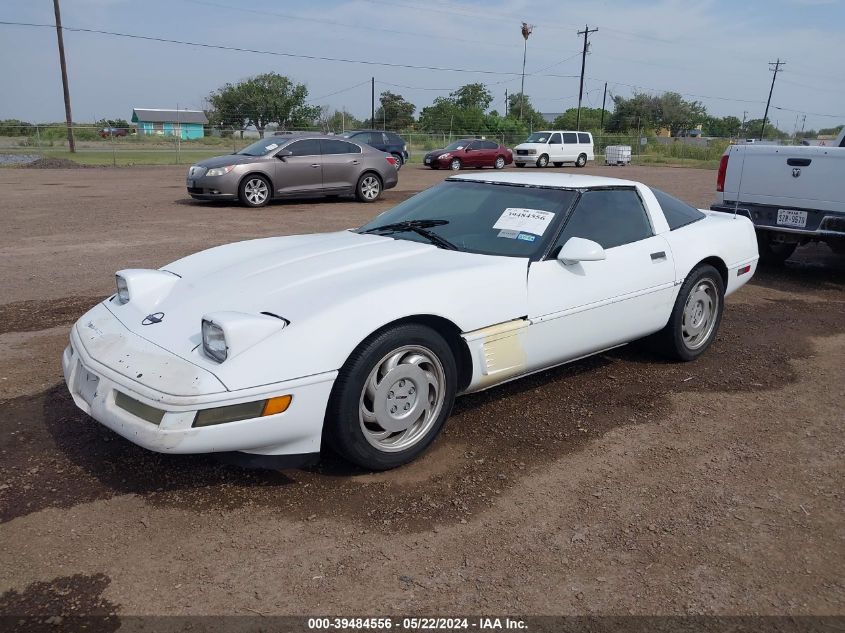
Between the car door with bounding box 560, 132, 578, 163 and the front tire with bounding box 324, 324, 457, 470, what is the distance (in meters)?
30.3

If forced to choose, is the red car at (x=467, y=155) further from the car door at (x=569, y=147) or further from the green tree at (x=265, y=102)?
the green tree at (x=265, y=102)

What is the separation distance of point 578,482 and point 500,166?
28406 millimetres

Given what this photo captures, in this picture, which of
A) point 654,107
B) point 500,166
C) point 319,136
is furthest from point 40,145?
point 654,107

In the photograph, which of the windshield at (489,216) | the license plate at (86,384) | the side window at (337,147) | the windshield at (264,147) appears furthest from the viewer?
the side window at (337,147)

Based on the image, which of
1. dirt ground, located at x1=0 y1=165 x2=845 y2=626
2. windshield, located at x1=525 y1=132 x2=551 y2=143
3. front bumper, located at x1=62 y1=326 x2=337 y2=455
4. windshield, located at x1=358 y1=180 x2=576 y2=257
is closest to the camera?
dirt ground, located at x1=0 y1=165 x2=845 y2=626

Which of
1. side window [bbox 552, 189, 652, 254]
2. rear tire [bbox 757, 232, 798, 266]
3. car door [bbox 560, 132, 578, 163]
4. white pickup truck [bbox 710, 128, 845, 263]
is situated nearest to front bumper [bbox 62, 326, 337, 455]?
side window [bbox 552, 189, 652, 254]

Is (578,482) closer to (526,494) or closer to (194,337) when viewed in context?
(526,494)

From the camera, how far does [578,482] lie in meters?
3.25

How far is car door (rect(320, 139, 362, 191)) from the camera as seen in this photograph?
14070mm

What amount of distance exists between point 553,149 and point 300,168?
20227 mm

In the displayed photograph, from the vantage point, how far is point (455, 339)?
345cm

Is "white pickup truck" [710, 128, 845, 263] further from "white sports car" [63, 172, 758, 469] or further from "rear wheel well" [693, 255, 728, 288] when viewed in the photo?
"white sports car" [63, 172, 758, 469]

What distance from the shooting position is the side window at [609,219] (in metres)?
4.10

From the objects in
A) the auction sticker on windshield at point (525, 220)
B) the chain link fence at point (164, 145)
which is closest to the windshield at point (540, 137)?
the chain link fence at point (164, 145)
